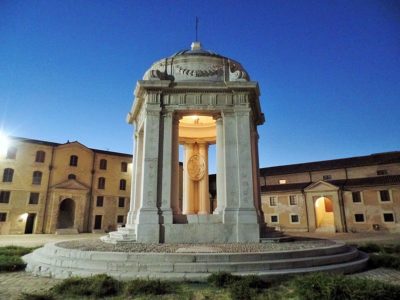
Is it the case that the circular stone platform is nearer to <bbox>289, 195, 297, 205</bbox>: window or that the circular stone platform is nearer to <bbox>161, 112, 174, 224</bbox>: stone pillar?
<bbox>161, 112, 174, 224</bbox>: stone pillar

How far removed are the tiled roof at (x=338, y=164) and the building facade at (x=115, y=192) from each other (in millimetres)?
142

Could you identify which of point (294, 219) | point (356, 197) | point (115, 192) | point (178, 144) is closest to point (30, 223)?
point (115, 192)

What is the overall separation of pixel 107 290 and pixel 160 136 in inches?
333

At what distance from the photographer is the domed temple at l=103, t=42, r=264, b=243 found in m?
12.7

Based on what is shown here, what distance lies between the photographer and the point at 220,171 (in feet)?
47.8

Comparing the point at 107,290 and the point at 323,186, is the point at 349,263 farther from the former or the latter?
the point at 323,186

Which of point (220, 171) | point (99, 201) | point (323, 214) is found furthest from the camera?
point (323, 214)

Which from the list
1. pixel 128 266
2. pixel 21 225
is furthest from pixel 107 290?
pixel 21 225


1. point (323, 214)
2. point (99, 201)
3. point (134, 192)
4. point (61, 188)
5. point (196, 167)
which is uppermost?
point (61, 188)

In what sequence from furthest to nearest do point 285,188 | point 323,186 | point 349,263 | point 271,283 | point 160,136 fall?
point 285,188, point 323,186, point 160,136, point 349,263, point 271,283

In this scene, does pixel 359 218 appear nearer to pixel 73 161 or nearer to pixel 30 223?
pixel 73 161

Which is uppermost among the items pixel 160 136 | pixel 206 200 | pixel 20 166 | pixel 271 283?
pixel 20 166

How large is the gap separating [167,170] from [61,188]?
112ft

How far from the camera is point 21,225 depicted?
125ft
